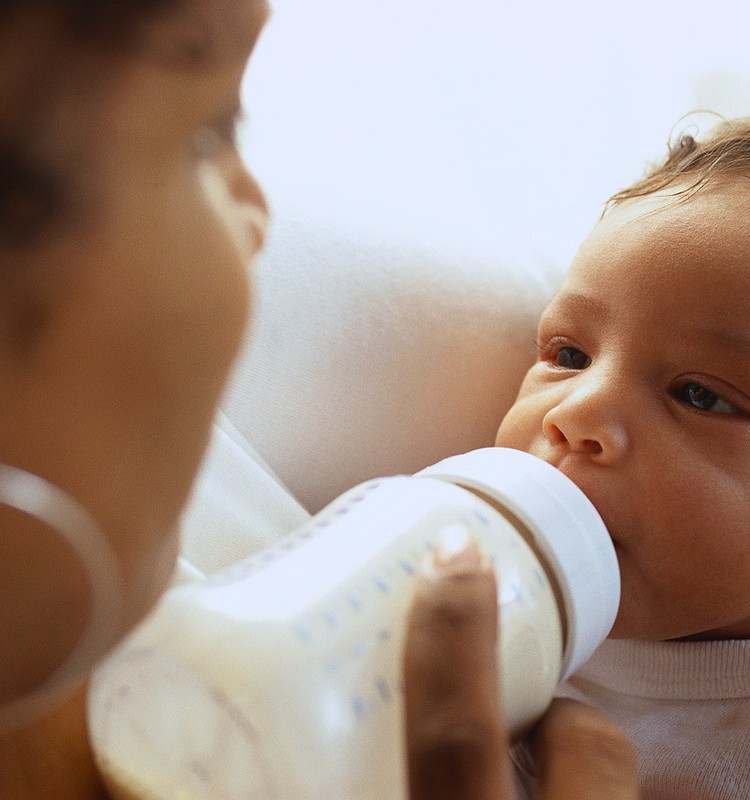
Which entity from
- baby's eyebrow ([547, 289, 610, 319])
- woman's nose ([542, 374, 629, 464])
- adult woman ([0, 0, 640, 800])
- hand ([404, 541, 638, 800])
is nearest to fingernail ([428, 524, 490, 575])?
hand ([404, 541, 638, 800])

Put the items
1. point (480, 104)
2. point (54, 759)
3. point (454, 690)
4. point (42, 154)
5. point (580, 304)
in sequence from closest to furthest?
point (42, 154) → point (454, 690) → point (54, 759) → point (580, 304) → point (480, 104)

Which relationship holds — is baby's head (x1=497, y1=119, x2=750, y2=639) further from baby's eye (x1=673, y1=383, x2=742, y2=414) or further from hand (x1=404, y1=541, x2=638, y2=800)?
hand (x1=404, y1=541, x2=638, y2=800)

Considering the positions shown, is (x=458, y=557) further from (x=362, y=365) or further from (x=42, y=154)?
(x=362, y=365)

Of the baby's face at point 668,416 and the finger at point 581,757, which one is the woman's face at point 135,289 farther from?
the baby's face at point 668,416

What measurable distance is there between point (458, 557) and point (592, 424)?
293 mm

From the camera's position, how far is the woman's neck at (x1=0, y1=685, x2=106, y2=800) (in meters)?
0.47

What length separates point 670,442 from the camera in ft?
2.28

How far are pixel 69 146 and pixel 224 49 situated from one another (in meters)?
0.06

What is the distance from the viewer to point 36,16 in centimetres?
24

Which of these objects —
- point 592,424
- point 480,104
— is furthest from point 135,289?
point 480,104

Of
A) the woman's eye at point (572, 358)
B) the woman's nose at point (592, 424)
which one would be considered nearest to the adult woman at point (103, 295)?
the woman's nose at point (592, 424)

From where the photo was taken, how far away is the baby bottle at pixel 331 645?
0.44m

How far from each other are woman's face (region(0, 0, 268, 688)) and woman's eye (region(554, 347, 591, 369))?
54 cm

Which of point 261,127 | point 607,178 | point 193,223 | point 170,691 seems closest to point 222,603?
point 170,691
